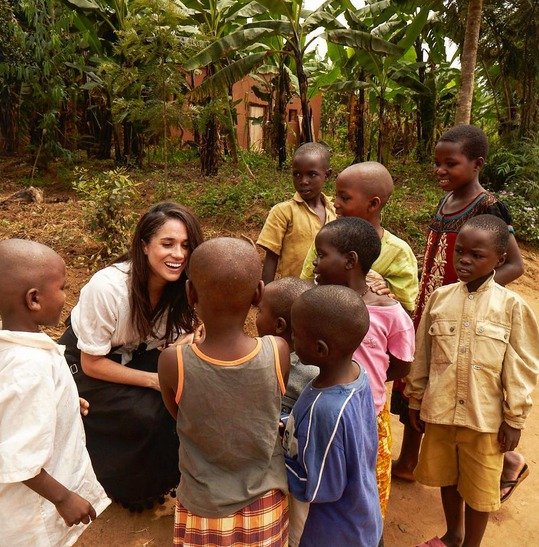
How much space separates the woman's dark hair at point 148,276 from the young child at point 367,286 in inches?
29.7

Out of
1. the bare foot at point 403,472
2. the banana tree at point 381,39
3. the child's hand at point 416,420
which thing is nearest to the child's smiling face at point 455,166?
Result: the child's hand at point 416,420

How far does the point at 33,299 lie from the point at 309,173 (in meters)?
1.84

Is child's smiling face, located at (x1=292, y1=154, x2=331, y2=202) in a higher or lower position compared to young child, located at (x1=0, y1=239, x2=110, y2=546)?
higher

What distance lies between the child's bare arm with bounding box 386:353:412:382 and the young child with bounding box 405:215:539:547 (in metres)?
0.25

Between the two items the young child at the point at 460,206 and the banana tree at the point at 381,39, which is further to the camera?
the banana tree at the point at 381,39

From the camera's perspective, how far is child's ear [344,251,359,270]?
1758 millimetres

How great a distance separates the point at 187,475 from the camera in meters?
1.47

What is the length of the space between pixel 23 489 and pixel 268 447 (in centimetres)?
80

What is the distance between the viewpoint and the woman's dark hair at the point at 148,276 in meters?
2.25

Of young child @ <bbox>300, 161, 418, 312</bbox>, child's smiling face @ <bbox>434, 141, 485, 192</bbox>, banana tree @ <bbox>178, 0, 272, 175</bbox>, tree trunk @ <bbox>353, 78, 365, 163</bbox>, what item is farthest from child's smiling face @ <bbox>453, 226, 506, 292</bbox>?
tree trunk @ <bbox>353, 78, 365, 163</bbox>

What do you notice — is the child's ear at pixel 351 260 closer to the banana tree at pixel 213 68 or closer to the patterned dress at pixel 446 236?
the patterned dress at pixel 446 236

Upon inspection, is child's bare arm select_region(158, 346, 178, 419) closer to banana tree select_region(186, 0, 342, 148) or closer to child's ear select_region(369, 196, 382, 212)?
child's ear select_region(369, 196, 382, 212)

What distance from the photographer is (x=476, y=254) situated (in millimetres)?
1938

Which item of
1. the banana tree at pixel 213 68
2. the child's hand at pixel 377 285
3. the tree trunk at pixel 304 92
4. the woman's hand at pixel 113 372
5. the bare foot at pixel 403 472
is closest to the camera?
the child's hand at pixel 377 285
